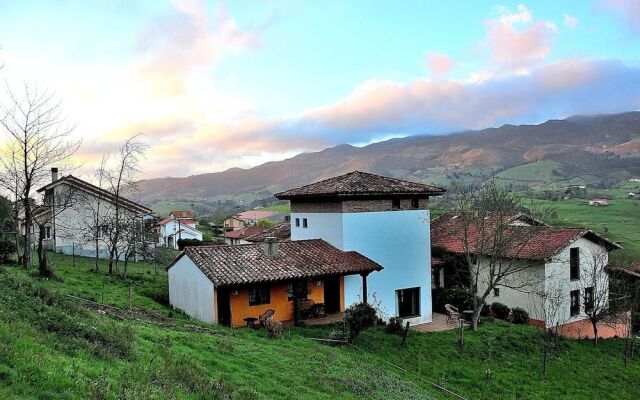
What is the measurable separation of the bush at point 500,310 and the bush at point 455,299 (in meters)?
1.52

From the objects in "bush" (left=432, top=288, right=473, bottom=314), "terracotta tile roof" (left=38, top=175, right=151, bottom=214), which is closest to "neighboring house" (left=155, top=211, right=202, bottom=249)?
"terracotta tile roof" (left=38, top=175, right=151, bottom=214)

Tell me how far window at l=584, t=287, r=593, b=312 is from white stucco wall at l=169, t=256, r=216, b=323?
2052 cm

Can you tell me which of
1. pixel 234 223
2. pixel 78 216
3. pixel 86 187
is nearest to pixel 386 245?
pixel 86 187

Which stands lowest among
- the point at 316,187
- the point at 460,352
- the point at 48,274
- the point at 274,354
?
the point at 460,352

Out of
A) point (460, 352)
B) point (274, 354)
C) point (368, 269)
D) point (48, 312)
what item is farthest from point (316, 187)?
point (48, 312)

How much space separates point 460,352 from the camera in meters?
19.9

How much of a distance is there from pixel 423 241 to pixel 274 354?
13.4m

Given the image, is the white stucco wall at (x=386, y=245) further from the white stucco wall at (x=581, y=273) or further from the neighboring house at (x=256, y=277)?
the white stucco wall at (x=581, y=273)

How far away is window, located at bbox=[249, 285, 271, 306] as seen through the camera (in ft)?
66.9

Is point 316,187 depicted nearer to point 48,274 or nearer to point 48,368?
point 48,274

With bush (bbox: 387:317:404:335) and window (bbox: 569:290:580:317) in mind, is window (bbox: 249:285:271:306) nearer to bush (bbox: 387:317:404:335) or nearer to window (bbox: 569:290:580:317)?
bush (bbox: 387:317:404:335)

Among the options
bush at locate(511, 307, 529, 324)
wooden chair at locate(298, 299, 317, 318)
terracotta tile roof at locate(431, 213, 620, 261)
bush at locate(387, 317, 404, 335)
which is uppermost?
terracotta tile roof at locate(431, 213, 620, 261)

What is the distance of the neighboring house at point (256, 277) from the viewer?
64.5 feet

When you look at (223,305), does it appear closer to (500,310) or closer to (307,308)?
(307,308)
